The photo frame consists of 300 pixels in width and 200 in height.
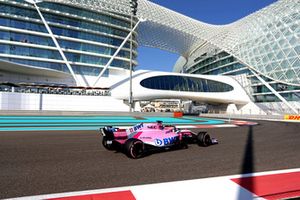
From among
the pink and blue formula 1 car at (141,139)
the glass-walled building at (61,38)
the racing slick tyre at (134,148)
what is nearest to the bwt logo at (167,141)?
the pink and blue formula 1 car at (141,139)

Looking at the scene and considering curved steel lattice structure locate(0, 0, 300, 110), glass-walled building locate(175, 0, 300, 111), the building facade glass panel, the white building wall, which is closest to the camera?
the white building wall

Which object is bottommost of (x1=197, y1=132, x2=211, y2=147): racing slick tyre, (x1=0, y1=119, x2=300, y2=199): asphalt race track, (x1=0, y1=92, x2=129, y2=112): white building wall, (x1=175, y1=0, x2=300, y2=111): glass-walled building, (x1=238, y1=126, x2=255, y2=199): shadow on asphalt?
(x1=0, y1=119, x2=300, y2=199): asphalt race track

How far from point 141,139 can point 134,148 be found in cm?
58

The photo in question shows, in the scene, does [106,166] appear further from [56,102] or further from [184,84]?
[184,84]

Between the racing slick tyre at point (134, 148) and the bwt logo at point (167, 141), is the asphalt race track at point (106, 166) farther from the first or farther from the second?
the bwt logo at point (167, 141)

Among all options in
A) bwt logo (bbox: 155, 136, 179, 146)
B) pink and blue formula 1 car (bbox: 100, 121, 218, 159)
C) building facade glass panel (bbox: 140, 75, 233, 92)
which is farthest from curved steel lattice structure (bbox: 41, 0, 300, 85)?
pink and blue formula 1 car (bbox: 100, 121, 218, 159)

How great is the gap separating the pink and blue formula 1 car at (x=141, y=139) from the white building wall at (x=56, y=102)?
29.9m

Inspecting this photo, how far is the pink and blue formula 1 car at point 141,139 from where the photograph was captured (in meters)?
7.59

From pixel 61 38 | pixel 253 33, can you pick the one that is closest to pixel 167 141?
pixel 61 38

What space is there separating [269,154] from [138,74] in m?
41.0

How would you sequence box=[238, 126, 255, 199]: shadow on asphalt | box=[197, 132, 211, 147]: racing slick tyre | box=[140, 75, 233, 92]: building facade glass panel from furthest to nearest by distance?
box=[140, 75, 233, 92]: building facade glass panel < box=[197, 132, 211, 147]: racing slick tyre < box=[238, 126, 255, 199]: shadow on asphalt

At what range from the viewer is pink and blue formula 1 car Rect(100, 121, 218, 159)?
7.59 m

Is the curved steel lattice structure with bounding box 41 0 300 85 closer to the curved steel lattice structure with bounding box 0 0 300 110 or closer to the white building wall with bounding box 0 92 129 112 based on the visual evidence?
the curved steel lattice structure with bounding box 0 0 300 110

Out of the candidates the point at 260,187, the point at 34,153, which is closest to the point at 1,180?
the point at 34,153
